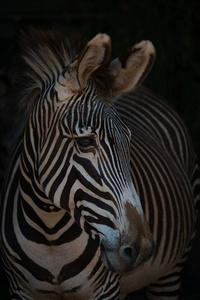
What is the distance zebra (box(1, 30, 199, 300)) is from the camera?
128 inches

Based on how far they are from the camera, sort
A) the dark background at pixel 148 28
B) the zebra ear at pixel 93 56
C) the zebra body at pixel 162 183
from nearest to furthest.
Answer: the zebra ear at pixel 93 56, the zebra body at pixel 162 183, the dark background at pixel 148 28

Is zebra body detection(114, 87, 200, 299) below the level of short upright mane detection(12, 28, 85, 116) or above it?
below

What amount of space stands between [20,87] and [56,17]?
4636 mm

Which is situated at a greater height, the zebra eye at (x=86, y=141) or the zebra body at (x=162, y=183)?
the zebra eye at (x=86, y=141)

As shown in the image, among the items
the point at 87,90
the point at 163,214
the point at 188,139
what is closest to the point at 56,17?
the point at 188,139

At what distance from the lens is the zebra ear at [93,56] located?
3193 mm

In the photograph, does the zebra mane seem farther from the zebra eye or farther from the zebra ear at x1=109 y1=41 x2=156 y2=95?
the zebra eye

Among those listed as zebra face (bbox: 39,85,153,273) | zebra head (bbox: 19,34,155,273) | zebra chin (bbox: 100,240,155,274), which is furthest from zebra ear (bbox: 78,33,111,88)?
zebra chin (bbox: 100,240,155,274)

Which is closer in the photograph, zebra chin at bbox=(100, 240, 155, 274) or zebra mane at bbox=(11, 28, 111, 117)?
zebra chin at bbox=(100, 240, 155, 274)

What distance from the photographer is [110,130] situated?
3348mm

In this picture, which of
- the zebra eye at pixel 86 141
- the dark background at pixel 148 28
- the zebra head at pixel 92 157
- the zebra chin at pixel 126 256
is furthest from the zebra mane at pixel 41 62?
the dark background at pixel 148 28

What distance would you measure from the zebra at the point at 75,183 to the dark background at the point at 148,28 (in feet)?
11.6

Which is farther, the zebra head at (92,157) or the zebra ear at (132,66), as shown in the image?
the zebra ear at (132,66)

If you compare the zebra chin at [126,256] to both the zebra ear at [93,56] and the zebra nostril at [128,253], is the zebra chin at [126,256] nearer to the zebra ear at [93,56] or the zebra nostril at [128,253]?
the zebra nostril at [128,253]
